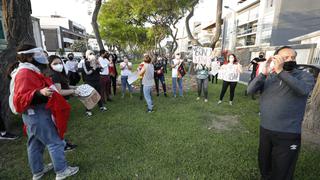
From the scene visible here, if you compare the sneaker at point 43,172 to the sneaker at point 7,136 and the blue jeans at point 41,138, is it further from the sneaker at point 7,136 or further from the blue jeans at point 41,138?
the sneaker at point 7,136

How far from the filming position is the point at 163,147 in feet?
12.2

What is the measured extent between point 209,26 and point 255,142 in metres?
53.4

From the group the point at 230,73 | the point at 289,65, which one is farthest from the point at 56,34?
the point at 289,65

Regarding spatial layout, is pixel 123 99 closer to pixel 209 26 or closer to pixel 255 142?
pixel 255 142

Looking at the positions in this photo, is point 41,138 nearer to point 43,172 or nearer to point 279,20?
point 43,172

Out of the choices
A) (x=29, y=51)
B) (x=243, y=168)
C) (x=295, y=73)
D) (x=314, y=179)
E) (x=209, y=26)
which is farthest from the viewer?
(x=209, y=26)

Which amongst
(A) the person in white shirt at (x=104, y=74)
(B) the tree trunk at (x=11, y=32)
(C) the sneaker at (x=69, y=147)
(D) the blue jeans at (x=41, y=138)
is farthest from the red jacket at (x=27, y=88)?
(A) the person in white shirt at (x=104, y=74)

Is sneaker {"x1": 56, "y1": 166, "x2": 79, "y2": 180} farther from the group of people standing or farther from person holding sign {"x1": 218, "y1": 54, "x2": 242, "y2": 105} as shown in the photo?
person holding sign {"x1": 218, "y1": 54, "x2": 242, "y2": 105}

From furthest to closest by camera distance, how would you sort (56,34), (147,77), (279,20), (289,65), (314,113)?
(56,34) → (279,20) → (147,77) → (314,113) → (289,65)

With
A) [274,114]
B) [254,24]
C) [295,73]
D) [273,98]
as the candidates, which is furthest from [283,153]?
[254,24]

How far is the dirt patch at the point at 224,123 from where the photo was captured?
480cm

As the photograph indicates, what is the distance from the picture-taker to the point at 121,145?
3.80 meters

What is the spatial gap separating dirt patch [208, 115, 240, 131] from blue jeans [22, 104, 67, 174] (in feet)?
11.2

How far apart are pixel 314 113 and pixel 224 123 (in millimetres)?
2002
